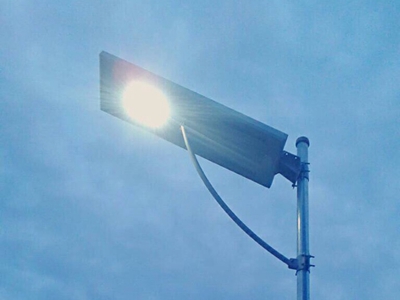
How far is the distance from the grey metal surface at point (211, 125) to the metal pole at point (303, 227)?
258 mm

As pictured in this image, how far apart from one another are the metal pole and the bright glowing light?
134 cm

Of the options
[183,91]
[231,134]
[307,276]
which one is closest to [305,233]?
[307,276]

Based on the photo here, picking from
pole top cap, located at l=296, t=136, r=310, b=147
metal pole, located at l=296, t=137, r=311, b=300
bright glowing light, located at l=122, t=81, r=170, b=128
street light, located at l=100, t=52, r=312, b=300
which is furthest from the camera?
pole top cap, located at l=296, t=136, r=310, b=147

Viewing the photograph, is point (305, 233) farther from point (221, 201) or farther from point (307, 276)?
point (221, 201)

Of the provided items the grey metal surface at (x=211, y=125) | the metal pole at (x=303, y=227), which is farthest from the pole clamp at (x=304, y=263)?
the grey metal surface at (x=211, y=125)

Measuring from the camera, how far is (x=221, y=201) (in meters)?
5.20

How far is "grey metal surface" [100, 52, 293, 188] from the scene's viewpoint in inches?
203

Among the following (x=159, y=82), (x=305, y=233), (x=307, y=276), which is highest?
(x=159, y=82)

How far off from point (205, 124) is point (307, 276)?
1647mm

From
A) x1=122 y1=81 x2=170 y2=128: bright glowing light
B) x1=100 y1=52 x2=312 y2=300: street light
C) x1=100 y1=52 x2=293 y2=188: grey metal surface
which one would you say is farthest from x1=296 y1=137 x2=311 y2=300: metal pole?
x1=122 y1=81 x2=170 y2=128: bright glowing light

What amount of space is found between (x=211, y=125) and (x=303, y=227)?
4.09 feet

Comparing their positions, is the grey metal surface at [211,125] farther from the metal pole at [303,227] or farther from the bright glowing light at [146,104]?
the metal pole at [303,227]

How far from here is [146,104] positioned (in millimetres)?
5367

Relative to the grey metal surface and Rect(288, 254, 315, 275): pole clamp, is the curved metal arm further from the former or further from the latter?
the grey metal surface
